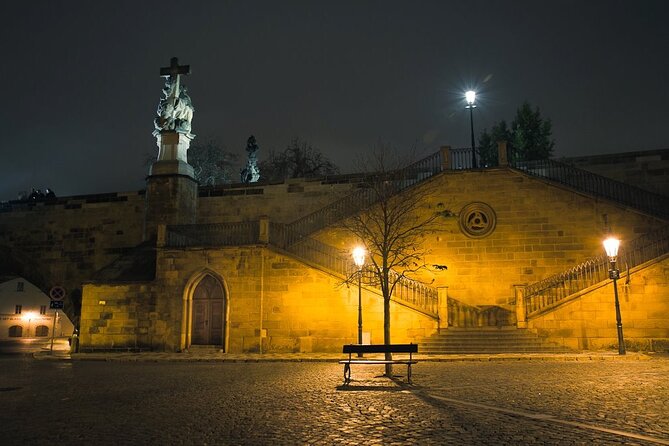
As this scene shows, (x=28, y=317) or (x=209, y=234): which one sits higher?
(x=209, y=234)

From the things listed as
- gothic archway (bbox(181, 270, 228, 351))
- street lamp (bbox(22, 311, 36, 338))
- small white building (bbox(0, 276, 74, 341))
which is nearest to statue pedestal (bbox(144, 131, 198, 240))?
gothic archway (bbox(181, 270, 228, 351))

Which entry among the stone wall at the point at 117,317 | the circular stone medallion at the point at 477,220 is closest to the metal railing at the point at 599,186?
the circular stone medallion at the point at 477,220

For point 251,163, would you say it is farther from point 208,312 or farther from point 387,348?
point 387,348

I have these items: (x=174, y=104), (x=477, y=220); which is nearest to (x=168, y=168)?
(x=174, y=104)

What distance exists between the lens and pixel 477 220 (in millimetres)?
22672

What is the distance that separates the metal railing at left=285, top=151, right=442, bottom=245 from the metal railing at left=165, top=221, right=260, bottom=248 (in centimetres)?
187

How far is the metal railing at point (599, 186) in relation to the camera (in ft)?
70.0

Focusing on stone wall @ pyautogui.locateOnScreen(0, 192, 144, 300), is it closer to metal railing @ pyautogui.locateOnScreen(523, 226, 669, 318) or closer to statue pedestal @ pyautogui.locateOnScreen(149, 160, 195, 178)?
statue pedestal @ pyautogui.locateOnScreen(149, 160, 195, 178)

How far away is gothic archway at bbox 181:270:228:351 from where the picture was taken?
21.6 metres

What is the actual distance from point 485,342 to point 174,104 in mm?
18024

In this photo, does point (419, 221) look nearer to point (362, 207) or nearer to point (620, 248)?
point (362, 207)

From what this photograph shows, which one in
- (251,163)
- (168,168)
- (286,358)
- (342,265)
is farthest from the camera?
(251,163)

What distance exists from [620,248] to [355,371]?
1137 cm

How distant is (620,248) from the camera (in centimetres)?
1939
